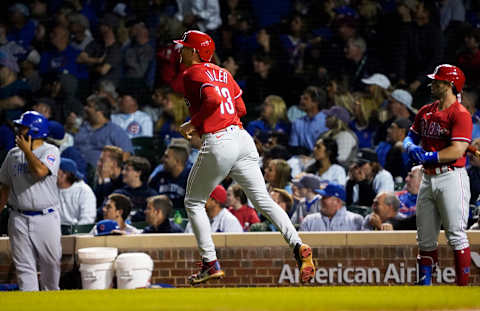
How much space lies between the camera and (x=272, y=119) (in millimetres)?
9922

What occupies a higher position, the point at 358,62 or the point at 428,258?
the point at 358,62

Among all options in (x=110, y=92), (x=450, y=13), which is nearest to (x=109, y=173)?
(x=110, y=92)

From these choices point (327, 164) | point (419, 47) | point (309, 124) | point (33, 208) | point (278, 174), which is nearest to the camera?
point (33, 208)

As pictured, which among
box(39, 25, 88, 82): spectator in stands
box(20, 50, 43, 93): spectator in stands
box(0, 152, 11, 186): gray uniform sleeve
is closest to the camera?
box(0, 152, 11, 186): gray uniform sleeve

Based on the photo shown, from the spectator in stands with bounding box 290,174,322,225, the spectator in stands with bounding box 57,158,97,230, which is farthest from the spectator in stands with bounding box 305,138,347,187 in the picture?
the spectator in stands with bounding box 57,158,97,230

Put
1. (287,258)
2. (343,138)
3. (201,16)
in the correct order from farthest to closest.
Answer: (201,16) → (343,138) → (287,258)

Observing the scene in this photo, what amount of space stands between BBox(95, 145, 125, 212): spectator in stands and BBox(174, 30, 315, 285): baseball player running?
13.4 ft

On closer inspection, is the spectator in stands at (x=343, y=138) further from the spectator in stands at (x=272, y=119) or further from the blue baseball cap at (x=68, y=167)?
the blue baseball cap at (x=68, y=167)

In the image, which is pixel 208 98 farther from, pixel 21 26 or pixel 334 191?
pixel 21 26

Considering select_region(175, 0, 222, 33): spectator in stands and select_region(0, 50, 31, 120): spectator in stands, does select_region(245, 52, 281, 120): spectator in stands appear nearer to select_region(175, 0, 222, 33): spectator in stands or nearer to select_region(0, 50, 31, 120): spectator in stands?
select_region(175, 0, 222, 33): spectator in stands

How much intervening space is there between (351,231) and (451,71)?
2.09m

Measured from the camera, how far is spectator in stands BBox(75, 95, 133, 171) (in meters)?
9.82

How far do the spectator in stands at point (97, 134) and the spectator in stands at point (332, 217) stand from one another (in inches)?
127

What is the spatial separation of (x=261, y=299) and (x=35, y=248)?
3.22 m
